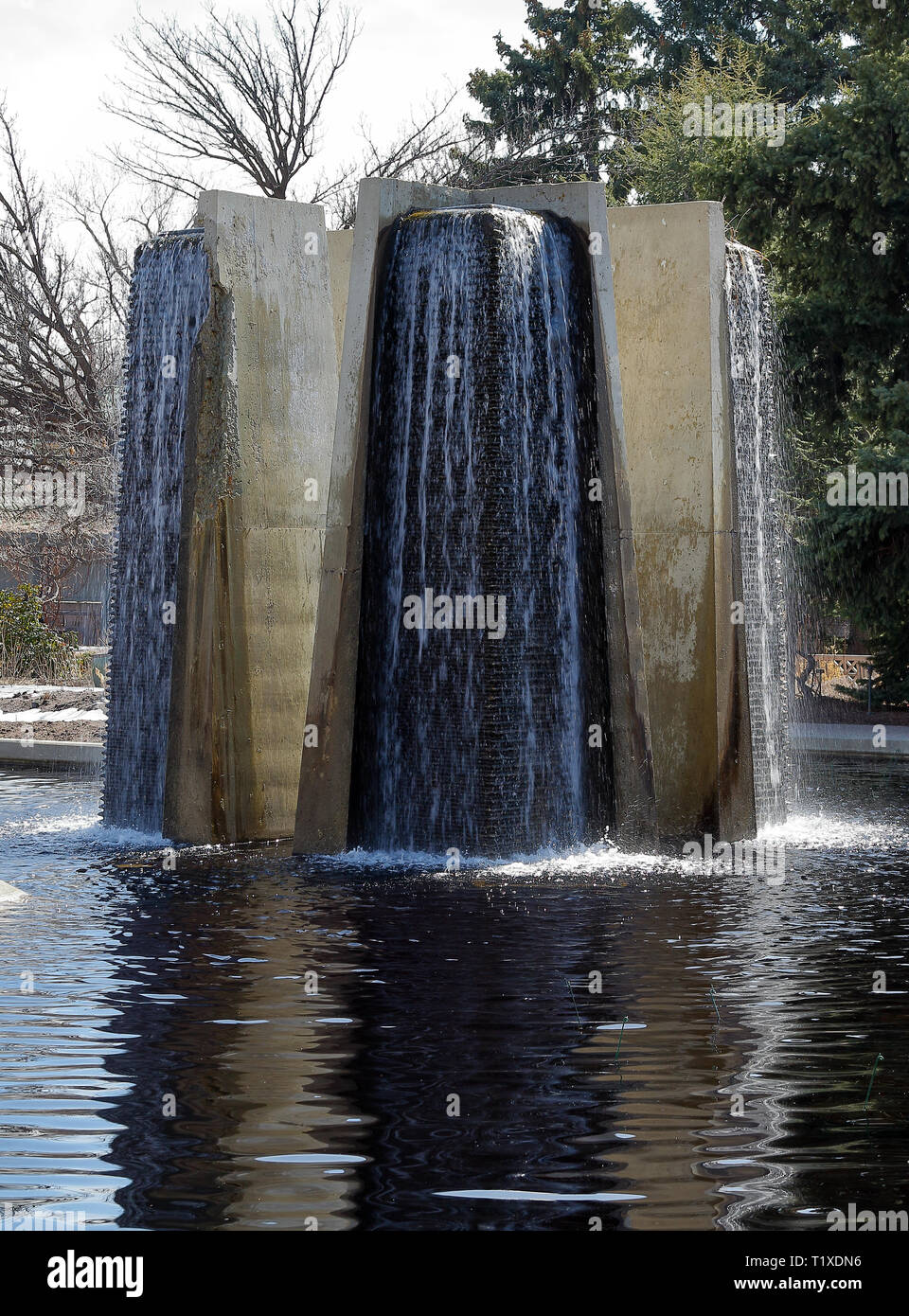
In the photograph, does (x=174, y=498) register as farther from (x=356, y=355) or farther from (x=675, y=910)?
(x=675, y=910)

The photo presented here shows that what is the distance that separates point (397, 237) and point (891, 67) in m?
11.9

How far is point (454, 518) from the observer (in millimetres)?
13156

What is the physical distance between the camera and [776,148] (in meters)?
23.4

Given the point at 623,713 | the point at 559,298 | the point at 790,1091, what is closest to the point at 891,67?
the point at 559,298

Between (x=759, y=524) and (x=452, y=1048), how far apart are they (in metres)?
9.25

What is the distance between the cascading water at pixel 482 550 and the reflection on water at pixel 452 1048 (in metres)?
1.38
